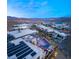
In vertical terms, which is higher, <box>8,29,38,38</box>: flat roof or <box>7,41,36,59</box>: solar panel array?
<box>8,29,38,38</box>: flat roof

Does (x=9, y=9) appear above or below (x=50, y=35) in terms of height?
above

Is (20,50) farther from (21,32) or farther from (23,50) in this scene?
(21,32)

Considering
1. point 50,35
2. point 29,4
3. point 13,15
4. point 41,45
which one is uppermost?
point 29,4

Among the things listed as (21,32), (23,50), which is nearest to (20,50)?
(23,50)

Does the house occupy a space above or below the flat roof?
below

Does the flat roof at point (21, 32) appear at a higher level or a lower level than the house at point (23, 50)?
higher
